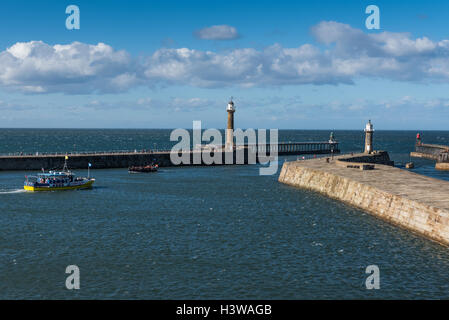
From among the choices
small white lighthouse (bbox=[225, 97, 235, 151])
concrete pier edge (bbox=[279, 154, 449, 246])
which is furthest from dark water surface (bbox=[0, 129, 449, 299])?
small white lighthouse (bbox=[225, 97, 235, 151])

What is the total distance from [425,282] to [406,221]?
13.2 meters

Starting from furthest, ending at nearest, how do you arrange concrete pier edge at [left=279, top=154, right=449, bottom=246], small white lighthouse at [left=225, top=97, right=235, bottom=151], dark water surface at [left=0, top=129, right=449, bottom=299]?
1. small white lighthouse at [left=225, top=97, right=235, bottom=151]
2. concrete pier edge at [left=279, top=154, right=449, bottom=246]
3. dark water surface at [left=0, top=129, right=449, bottom=299]

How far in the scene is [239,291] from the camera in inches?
936

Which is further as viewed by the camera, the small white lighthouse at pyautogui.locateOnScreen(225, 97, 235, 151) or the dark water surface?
the small white lighthouse at pyautogui.locateOnScreen(225, 97, 235, 151)

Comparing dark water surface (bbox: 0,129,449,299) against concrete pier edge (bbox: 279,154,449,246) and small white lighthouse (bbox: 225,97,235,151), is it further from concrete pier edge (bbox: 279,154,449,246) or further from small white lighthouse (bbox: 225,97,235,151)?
small white lighthouse (bbox: 225,97,235,151)

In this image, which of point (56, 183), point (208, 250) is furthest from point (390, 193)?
point (56, 183)

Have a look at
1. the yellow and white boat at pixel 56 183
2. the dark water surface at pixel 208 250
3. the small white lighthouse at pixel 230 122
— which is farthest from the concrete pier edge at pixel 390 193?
the small white lighthouse at pixel 230 122

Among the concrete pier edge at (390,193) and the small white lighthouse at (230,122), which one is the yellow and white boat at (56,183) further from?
the small white lighthouse at (230,122)

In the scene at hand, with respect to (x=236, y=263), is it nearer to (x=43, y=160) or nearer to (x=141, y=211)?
(x=141, y=211)

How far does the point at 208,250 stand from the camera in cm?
3108

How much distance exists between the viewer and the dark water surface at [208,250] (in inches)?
954

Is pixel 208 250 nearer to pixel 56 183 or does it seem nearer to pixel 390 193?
pixel 390 193

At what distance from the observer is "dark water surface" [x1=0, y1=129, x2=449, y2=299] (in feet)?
79.5
